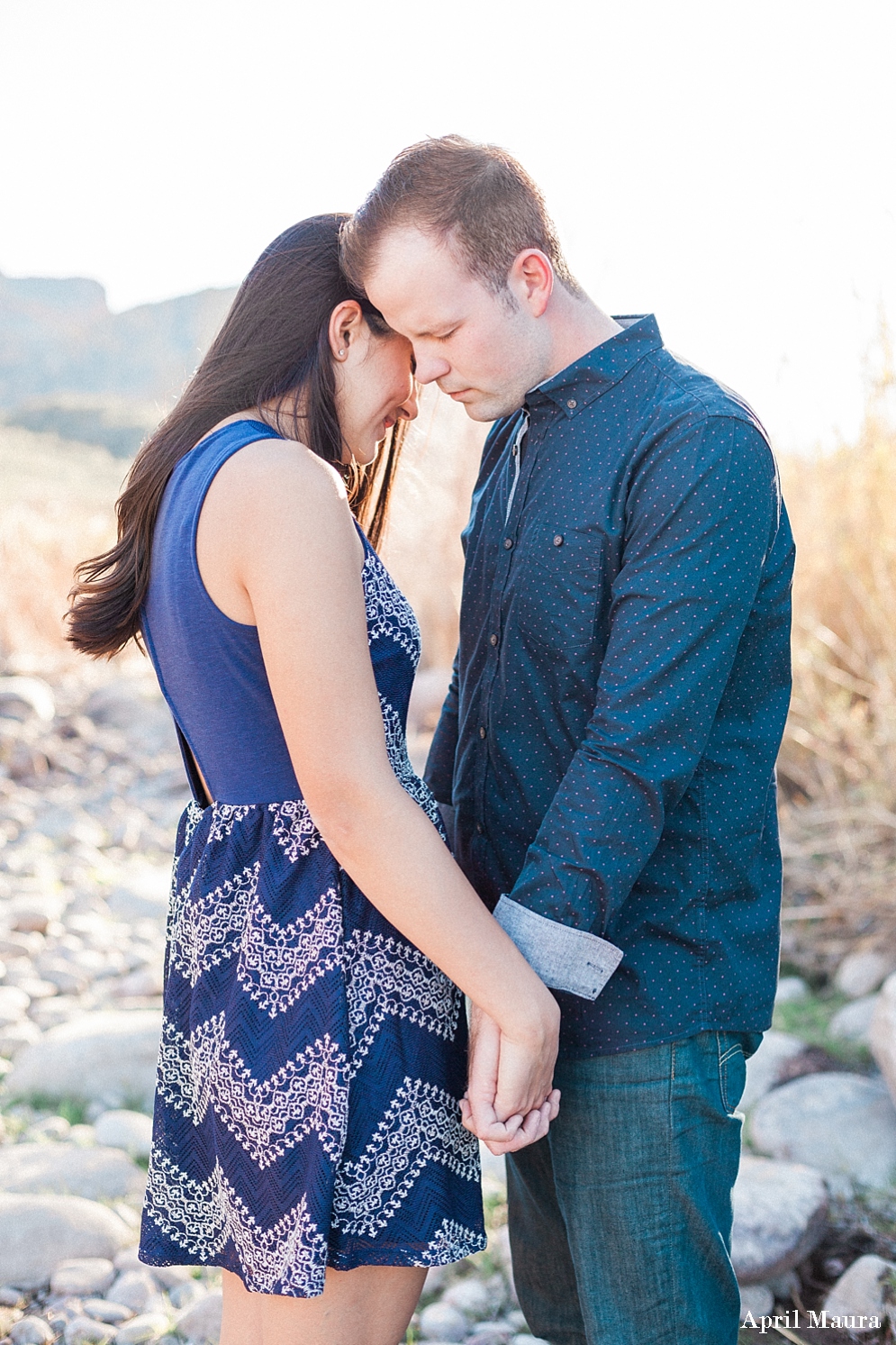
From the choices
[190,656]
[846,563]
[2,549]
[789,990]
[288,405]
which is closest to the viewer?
[190,656]

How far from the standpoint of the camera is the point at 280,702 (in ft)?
4.22

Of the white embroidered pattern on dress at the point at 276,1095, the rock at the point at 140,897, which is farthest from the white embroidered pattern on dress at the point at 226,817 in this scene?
the rock at the point at 140,897

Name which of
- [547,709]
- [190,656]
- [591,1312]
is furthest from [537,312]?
[591,1312]

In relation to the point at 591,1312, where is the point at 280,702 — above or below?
above

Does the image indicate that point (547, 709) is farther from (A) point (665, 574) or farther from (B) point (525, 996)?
(B) point (525, 996)

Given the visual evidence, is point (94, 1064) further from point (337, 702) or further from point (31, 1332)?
point (337, 702)

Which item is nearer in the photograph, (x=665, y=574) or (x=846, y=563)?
(x=665, y=574)

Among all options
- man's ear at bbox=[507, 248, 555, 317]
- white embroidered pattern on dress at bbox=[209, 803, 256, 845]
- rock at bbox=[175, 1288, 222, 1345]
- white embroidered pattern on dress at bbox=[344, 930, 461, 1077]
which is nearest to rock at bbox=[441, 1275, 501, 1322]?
rock at bbox=[175, 1288, 222, 1345]

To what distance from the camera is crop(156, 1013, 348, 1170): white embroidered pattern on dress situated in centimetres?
134

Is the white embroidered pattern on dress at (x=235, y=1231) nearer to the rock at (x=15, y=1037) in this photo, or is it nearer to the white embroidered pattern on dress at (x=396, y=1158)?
the white embroidered pattern on dress at (x=396, y=1158)

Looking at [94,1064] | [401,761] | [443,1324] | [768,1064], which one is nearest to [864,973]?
[768,1064]

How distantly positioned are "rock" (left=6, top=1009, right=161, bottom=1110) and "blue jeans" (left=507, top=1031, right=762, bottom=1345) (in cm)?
A: 194

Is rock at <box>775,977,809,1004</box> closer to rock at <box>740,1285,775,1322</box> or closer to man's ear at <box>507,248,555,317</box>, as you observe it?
rock at <box>740,1285,775,1322</box>

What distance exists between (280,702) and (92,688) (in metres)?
6.91
